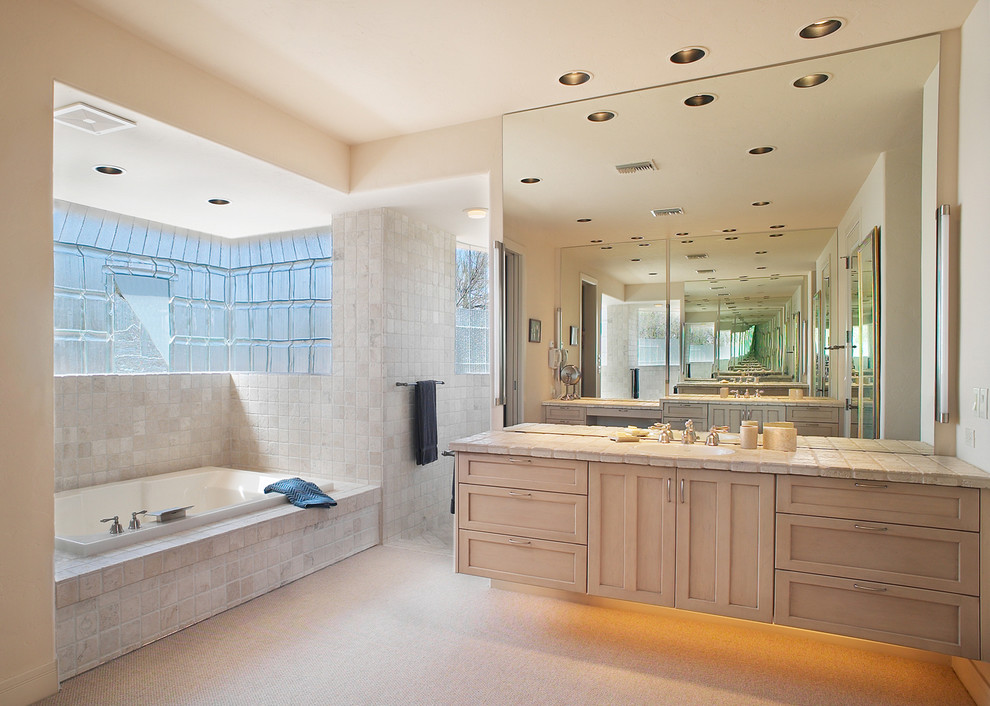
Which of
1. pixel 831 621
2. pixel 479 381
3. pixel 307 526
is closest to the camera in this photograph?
pixel 831 621

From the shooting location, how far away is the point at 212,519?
3105 mm

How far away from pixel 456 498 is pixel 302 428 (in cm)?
199

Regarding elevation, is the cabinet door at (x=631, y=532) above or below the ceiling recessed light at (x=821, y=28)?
below

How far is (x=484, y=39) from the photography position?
8.25 feet

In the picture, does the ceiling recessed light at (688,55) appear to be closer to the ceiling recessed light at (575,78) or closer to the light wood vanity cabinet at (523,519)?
the ceiling recessed light at (575,78)

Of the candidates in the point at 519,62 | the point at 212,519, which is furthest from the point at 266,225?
the point at 519,62

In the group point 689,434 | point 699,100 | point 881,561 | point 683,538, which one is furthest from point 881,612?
point 699,100

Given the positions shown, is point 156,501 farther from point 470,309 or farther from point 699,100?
point 699,100

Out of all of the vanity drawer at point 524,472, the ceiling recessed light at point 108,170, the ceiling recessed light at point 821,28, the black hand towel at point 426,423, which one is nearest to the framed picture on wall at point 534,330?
the vanity drawer at point 524,472

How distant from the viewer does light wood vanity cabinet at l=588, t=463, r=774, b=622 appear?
2312 millimetres

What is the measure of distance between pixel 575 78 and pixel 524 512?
6.88 ft

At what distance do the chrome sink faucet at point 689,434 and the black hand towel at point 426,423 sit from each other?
2102 mm

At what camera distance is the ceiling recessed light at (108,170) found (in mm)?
3234

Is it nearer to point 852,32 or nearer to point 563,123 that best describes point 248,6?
point 563,123
